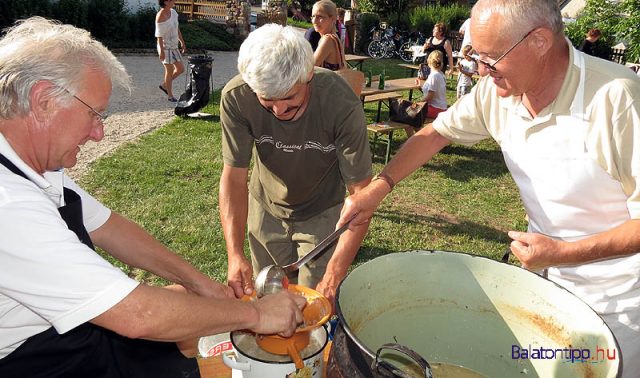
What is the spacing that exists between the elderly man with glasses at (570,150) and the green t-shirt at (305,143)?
0.71 metres

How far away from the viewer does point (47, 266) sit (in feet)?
4.09

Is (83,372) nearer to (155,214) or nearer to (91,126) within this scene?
(91,126)

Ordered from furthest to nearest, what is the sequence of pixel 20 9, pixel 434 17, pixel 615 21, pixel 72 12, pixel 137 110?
pixel 434 17, pixel 72 12, pixel 20 9, pixel 137 110, pixel 615 21

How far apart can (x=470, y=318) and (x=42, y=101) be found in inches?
60.0

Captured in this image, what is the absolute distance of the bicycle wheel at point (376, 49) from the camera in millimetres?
19188

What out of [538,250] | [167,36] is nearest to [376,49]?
[167,36]

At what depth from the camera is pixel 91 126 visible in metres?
1.56

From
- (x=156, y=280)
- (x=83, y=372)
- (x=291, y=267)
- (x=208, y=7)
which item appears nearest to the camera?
(x=83, y=372)

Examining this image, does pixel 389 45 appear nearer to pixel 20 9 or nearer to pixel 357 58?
pixel 357 58

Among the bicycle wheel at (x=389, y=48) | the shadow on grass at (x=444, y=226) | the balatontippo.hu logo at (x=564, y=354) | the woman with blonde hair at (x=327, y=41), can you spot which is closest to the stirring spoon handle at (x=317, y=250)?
the balatontippo.hu logo at (x=564, y=354)

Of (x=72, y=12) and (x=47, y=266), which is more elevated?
(x=72, y=12)

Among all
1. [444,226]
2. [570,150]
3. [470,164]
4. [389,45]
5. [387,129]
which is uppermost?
[570,150]

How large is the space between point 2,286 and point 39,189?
0.26 meters

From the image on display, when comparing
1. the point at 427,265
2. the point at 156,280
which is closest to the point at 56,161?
the point at 427,265
